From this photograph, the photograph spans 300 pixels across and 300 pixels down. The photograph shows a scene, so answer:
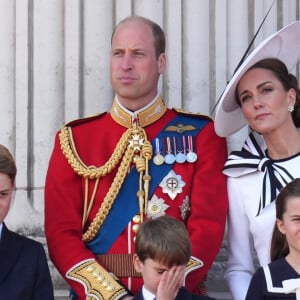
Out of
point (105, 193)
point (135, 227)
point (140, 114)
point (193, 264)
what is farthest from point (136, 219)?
point (140, 114)

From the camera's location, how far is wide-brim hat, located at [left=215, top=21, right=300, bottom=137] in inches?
144

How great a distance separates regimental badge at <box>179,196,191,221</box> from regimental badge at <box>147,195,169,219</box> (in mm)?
51

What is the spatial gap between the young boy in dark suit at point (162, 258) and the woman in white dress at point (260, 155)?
44cm

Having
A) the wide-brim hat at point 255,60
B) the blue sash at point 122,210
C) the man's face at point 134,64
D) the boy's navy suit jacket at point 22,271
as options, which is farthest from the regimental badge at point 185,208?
the boy's navy suit jacket at point 22,271

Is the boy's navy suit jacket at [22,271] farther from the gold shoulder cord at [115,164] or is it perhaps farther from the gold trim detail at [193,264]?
the gold trim detail at [193,264]

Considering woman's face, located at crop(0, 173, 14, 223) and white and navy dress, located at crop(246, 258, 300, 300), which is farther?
woman's face, located at crop(0, 173, 14, 223)

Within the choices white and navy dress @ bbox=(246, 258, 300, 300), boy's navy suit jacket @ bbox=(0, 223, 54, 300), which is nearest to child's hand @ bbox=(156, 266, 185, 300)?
white and navy dress @ bbox=(246, 258, 300, 300)

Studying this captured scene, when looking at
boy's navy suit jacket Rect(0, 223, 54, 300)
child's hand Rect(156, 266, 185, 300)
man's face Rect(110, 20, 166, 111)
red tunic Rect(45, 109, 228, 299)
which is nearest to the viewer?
child's hand Rect(156, 266, 185, 300)

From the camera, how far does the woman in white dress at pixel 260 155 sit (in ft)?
11.9

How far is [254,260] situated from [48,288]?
942 mm

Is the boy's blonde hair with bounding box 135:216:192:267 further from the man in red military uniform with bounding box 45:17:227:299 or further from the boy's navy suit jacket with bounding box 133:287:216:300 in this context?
the man in red military uniform with bounding box 45:17:227:299

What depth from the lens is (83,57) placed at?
4.24 metres

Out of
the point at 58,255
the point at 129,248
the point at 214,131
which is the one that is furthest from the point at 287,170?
the point at 58,255

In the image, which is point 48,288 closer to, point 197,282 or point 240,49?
point 197,282
